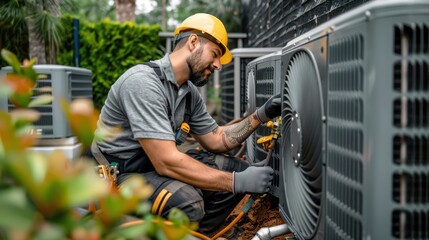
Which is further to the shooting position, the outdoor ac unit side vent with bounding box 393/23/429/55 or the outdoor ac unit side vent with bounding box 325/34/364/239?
the outdoor ac unit side vent with bounding box 325/34/364/239

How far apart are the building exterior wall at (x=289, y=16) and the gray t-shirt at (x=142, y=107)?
3.28ft

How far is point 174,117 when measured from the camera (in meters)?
3.15

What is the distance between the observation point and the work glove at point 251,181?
2758mm

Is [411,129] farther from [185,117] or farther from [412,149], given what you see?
[185,117]

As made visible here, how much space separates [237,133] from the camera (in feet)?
11.1

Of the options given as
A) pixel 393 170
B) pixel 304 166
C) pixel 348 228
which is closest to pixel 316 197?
pixel 304 166

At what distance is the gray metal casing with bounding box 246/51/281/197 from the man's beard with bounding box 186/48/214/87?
13.8 inches

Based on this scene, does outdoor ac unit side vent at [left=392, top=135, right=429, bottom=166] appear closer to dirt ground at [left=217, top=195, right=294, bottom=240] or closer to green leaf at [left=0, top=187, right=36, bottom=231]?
green leaf at [left=0, top=187, right=36, bottom=231]

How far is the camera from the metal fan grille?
173 cm

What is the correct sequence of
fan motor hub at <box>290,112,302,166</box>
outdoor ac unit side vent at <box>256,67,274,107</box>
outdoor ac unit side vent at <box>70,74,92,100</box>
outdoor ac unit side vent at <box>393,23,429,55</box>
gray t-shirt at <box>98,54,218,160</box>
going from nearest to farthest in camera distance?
outdoor ac unit side vent at <box>393,23,429,55</box> < fan motor hub at <box>290,112,302,166</box> < gray t-shirt at <box>98,54,218,160</box> < outdoor ac unit side vent at <box>256,67,274,107</box> < outdoor ac unit side vent at <box>70,74,92,100</box>

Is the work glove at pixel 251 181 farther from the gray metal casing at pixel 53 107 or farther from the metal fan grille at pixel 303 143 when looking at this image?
the gray metal casing at pixel 53 107

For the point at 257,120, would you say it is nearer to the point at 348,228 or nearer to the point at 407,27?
the point at 348,228

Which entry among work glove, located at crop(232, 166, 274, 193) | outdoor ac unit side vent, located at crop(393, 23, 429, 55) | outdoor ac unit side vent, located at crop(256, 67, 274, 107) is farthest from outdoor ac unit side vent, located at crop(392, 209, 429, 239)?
outdoor ac unit side vent, located at crop(256, 67, 274, 107)

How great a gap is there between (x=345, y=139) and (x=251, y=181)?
1.38 m
